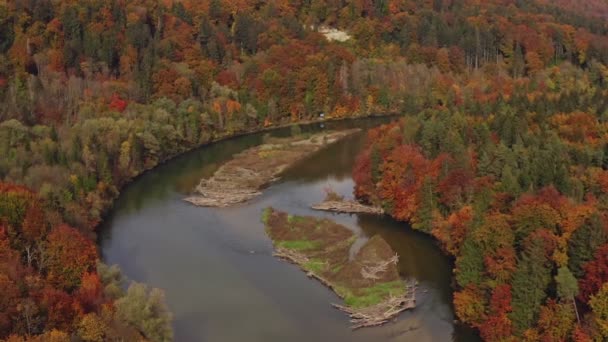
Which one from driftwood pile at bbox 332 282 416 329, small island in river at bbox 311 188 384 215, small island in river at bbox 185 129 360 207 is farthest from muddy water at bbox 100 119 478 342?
small island in river at bbox 185 129 360 207

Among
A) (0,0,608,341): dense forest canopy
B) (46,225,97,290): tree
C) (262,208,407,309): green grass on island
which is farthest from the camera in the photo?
(262,208,407,309): green grass on island

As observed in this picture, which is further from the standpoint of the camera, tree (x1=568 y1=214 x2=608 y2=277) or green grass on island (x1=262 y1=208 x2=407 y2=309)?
green grass on island (x1=262 y1=208 x2=407 y2=309)

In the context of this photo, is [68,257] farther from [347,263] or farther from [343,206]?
[343,206]

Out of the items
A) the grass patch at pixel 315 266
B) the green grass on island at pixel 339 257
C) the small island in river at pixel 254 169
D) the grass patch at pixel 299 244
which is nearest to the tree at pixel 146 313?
the green grass on island at pixel 339 257

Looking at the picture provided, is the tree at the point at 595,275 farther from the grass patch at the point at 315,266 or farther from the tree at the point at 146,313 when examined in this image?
the tree at the point at 146,313

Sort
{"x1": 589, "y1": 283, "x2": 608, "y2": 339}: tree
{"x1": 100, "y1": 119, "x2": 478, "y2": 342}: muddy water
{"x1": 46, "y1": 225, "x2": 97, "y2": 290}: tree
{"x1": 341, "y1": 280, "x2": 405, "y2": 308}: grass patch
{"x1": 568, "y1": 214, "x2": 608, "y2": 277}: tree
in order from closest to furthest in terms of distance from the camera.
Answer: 1. {"x1": 589, "y1": 283, "x2": 608, "y2": 339}: tree
2. {"x1": 568, "y1": 214, "x2": 608, "y2": 277}: tree
3. {"x1": 46, "y1": 225, "x2": 97, "y2": 290}: tree
4. {"x1": 100, "y1": 119, "x2": 478, "y2": 342}: muddy water
5. {"x1": 341, "y1": 280, "x2": 405, "y2": 308}: grass patch

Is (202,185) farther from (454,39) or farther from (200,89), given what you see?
(454,39)

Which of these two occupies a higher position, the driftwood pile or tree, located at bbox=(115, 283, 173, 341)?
tree, located at bbox=(115, 283, 173, 341)

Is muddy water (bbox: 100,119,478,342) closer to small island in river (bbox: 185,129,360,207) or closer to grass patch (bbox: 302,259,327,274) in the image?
grass patch (bbox: 302,259,327,274)

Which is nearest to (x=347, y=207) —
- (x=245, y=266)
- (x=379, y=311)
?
(x=245, y=266)
